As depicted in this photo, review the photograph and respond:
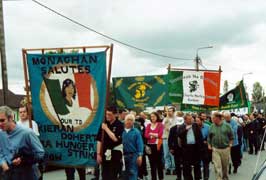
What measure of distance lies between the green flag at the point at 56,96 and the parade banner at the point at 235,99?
10.5 metres

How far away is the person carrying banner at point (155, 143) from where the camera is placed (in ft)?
45.0

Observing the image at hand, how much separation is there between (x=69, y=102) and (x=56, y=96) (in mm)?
278

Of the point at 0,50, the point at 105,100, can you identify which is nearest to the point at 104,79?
the point at 105,100

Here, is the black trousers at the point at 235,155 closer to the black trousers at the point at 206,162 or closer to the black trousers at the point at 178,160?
the black trousers at the point at 206,162

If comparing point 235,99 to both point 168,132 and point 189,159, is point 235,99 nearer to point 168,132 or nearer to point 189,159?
point 168,132

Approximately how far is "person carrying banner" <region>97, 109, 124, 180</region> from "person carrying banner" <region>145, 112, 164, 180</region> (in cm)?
369

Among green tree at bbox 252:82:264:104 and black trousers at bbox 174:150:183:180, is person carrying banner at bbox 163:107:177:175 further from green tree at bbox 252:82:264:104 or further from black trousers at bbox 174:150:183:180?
green tree at bbox 252:82:264:104

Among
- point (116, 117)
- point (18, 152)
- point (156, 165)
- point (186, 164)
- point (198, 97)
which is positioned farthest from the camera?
point (198, 97)

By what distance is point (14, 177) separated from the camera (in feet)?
22.3

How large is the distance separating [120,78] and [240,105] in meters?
5.38

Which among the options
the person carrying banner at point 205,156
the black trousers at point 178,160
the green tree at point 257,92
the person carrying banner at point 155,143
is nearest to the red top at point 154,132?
the person carrying banner at point 155,143

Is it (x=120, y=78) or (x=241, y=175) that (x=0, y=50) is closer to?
(x=120, y=78)

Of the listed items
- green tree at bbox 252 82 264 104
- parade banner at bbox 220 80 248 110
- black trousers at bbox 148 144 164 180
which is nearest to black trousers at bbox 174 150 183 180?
black trousers at bbox 148 144 164 180

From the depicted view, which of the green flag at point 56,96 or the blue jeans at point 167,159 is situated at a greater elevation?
the green flag at point 56,96
